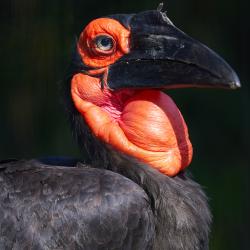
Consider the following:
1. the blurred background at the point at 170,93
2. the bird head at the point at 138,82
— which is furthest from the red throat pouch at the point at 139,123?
the blurred background at the point at 170,93

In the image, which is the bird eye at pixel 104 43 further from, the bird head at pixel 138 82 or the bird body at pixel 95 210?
the bird body at pixel 95 210

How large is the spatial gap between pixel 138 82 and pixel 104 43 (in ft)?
0.67

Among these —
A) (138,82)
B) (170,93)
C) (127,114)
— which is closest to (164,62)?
(138,82)

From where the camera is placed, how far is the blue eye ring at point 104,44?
9.37ft

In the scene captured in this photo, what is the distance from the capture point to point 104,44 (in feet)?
9.41

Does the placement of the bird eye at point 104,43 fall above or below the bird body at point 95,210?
above

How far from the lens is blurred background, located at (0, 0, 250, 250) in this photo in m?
4.97

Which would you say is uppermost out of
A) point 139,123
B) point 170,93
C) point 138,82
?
point 138,82

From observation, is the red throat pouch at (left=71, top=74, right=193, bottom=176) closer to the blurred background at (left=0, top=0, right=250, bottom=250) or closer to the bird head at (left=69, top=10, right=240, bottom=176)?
the bird head at (left=69, top=10, right=240, bottom=176)

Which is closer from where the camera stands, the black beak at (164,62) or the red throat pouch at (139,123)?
the black beak at (164,62)

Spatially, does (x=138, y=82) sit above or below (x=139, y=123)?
above

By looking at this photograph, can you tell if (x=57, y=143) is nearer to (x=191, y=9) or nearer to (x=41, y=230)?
(x=191, y=9)

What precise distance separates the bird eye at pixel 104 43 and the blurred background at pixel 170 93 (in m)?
2.05

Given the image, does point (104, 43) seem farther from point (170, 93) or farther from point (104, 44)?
point (170, 93)
